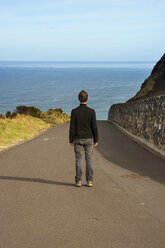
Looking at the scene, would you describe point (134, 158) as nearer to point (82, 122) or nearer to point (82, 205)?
A: point (82, 122)

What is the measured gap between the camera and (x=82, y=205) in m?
6.20

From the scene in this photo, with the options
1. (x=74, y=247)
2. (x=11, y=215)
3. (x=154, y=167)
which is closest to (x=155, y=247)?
(x=74, y=247)

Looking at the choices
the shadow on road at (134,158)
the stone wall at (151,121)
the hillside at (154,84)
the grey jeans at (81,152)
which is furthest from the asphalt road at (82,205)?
Answer: the hillside at (154,84)

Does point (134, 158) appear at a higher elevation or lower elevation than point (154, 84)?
lower

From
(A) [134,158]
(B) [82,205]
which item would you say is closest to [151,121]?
(A) [134,158]

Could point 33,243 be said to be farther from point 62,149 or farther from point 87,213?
point 62,149

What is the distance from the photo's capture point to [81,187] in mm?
7559

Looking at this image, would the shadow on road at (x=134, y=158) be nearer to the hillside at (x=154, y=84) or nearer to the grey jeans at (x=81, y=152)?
the grey jeans at (x=81, y=152)

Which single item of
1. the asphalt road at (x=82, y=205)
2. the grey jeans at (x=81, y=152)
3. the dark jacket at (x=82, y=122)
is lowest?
the asphalt road at (x=82, y=205)

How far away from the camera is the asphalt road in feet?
15.3

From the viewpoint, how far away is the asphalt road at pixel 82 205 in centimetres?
465

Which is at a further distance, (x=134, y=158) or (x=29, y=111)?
(x=29, y=111)

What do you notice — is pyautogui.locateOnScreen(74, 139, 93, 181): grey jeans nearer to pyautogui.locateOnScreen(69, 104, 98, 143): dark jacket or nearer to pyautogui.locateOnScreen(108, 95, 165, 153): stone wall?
pyautogui.locateOnScreen(69, 104, 98, 143): dark jacket

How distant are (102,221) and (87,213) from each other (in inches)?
18.0
